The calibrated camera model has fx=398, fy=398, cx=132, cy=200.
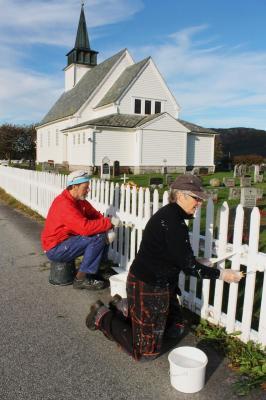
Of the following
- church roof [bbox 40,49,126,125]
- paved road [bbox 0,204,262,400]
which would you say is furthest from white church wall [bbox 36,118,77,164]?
paved road [bbox 0,204,262,400]

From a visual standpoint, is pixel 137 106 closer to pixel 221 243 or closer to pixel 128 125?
pixel 128 125

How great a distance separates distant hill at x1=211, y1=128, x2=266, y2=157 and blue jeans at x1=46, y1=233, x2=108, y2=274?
312 feet

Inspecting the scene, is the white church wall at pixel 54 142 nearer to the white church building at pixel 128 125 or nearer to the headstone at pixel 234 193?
the white church building at pixel 128 125

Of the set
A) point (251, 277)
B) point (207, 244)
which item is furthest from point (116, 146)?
point (251, 277)

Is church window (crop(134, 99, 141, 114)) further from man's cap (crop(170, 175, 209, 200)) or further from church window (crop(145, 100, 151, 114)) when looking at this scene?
man's cap (crop(170, 175, 209, 200))

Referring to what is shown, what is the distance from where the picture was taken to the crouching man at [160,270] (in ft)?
10.4

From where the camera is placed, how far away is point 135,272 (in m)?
3.46

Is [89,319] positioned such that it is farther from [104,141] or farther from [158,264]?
[104,141]

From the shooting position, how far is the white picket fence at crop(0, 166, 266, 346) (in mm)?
3637

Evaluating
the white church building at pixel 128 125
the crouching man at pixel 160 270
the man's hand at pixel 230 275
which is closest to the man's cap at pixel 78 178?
the crouching man at pixel 160 270

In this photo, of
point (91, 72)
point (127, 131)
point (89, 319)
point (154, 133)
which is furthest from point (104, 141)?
point (89, 319)

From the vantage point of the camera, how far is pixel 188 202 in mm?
3266

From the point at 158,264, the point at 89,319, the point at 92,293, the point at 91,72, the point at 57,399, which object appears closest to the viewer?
the point at 57,399

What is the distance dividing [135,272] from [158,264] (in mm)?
257
